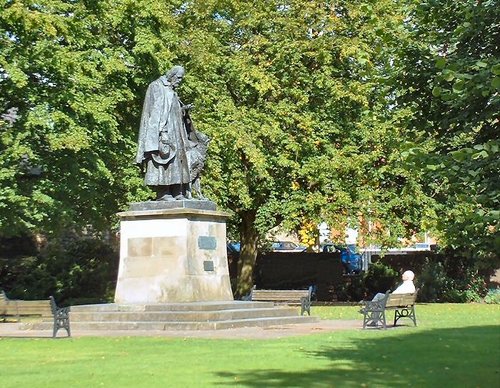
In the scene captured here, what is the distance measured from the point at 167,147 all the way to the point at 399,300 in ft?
19.9

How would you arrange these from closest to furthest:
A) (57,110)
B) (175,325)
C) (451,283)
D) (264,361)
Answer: (264,361) → (175,325) → (57,110) → (451,283)

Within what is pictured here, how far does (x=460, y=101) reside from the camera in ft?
40.3

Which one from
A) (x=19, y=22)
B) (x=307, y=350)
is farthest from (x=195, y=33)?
(x=307, y=350)

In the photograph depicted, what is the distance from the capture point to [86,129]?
27594 millimetres

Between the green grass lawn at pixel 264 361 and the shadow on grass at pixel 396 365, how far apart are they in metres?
0.01

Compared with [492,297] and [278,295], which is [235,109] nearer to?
[278,295]

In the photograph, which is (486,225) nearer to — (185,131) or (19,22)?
(185,131)

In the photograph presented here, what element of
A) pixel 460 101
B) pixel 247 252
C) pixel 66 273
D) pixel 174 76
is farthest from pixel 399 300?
pixel 66 273

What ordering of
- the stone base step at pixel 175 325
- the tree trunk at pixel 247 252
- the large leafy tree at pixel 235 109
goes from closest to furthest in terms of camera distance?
the stone base step at pixel 175 325 → the large leafy tree at pixel 235 109 → the tree trunk at pixel 247 252

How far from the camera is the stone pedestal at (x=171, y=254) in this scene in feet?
68.9

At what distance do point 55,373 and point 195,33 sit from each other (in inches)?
886

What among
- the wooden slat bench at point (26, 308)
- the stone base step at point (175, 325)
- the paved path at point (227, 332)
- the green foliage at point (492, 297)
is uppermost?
the green foliage at point (492, 297)

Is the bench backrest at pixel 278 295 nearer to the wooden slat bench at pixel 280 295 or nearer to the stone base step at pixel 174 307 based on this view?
the wooden slat bench at pixel 280 295

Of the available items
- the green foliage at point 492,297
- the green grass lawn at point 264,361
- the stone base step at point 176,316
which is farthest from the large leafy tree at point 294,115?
the green grass lawn at point 264,361
